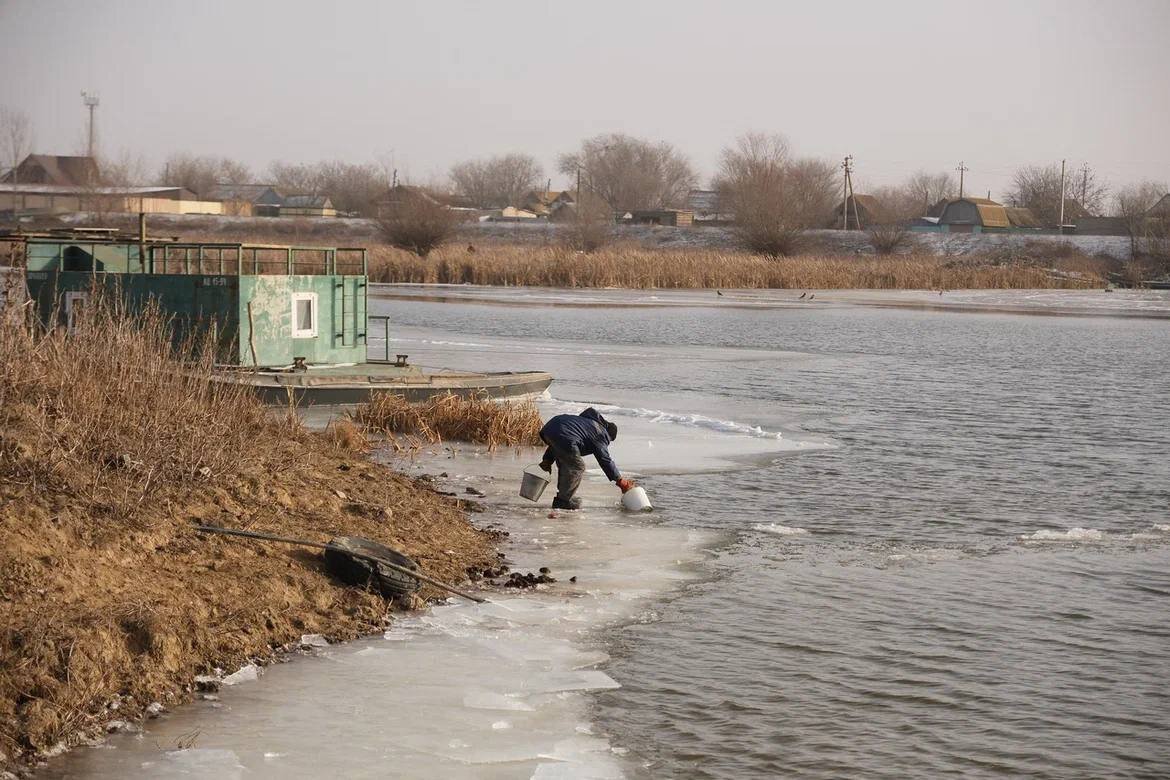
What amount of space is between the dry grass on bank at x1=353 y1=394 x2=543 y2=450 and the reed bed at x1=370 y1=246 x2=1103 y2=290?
38.6 meters

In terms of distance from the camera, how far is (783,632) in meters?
9.34

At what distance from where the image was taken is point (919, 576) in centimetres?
1091

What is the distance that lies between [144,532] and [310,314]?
11.2 metres

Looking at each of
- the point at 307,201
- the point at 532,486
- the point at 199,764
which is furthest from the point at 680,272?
the point at 307,201

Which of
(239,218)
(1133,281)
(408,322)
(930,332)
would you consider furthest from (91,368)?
(239,218)

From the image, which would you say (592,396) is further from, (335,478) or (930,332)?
(930,332)

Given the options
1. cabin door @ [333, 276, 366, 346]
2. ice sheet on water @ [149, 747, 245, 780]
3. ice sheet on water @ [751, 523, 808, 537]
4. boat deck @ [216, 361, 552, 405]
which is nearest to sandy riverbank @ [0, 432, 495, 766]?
ice sheet on water @ [149, 747, 245, 780]

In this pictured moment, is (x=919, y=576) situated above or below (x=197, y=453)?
below

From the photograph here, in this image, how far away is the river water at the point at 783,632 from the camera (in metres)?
7.14

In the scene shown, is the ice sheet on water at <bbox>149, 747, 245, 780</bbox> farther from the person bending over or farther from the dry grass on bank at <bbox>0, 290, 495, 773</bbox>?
the person bending over

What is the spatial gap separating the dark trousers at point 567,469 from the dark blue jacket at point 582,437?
40 millimetres

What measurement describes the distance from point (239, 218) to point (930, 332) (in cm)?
7838

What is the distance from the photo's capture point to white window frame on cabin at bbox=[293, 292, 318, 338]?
19.3m

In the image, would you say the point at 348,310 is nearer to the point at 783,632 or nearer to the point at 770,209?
the point at 783,632
